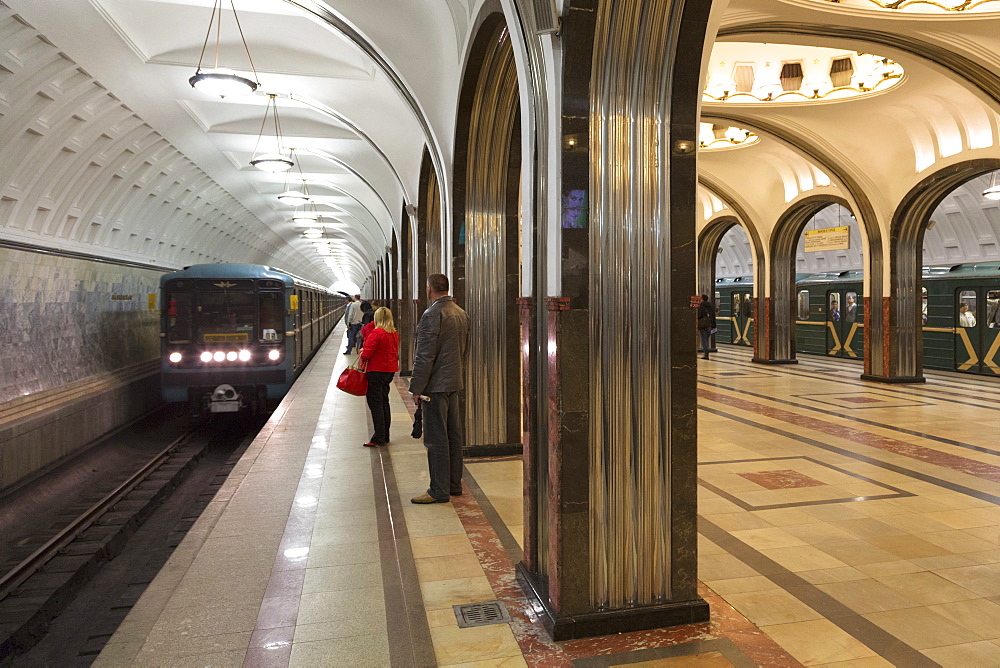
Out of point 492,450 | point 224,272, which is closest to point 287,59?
point 224,272

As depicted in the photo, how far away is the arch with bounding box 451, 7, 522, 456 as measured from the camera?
7.04 meters

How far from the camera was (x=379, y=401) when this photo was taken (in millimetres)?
7473

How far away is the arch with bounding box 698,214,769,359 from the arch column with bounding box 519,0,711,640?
580 inches

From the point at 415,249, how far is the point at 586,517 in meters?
9.32

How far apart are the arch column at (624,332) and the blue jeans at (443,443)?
1797mm

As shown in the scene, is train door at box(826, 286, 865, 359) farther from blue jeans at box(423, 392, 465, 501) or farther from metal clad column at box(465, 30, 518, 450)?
blue jeans at box(423, 392, 465, 501)

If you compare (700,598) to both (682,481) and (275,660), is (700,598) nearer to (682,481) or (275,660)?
(682,481)

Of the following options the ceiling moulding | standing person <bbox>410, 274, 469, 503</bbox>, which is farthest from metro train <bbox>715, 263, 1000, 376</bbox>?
standing person <bbox>410, 274, 469, 503</bbox>

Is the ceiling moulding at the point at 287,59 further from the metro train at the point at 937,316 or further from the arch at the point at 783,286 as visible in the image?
the metro train at the point at 937,316

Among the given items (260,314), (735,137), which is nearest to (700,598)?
(260,314)

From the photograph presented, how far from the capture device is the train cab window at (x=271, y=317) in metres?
11.1

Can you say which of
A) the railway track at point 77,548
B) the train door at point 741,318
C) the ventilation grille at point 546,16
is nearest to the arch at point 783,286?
the train door at point 741,318

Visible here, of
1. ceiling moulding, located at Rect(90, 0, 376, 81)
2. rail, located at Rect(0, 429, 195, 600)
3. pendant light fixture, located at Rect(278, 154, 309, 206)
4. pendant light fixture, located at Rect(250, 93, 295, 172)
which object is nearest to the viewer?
rail, located at Rect(0, 429, 195, 600)

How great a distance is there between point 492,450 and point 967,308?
12.6 m
